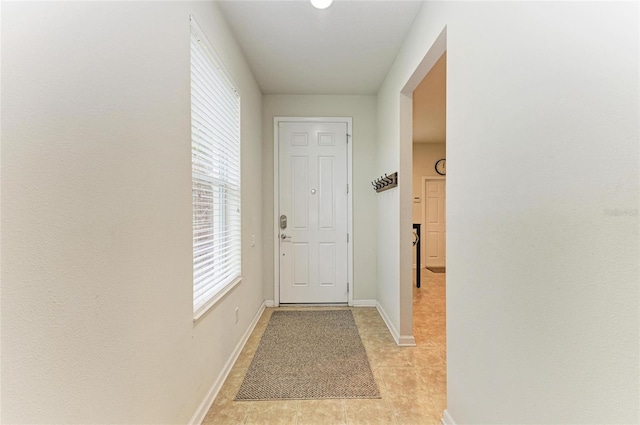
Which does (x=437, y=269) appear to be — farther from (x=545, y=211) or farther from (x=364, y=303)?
(x=545, y=211)

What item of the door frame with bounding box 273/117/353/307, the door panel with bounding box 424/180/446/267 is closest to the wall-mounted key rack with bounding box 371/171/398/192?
the door frame with bounding box 273/117/353/307

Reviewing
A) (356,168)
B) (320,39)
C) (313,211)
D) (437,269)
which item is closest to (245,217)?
(313,211)

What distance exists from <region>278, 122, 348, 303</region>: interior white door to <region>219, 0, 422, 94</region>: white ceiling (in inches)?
25.6

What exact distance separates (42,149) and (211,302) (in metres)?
1.28

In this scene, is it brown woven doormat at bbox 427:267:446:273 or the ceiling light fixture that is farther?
brown woven doormat at bbox 427:267:446:273

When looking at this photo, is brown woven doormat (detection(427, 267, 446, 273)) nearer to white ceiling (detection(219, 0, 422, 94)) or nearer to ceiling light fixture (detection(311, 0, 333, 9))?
white ceiling (detection(219, 0, 422, 94))

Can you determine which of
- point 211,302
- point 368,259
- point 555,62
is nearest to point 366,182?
point 368,259

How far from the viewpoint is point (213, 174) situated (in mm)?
1934

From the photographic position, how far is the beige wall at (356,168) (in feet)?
11.4

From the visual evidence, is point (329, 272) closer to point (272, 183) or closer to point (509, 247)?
point (272, 183)

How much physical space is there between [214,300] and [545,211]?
5.76 feet

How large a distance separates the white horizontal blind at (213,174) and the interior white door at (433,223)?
478 cm

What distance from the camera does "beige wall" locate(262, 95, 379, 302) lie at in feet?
11.4

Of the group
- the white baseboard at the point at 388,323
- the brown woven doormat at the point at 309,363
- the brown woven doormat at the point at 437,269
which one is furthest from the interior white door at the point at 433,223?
the brown woven doormat at the point at 309,363
